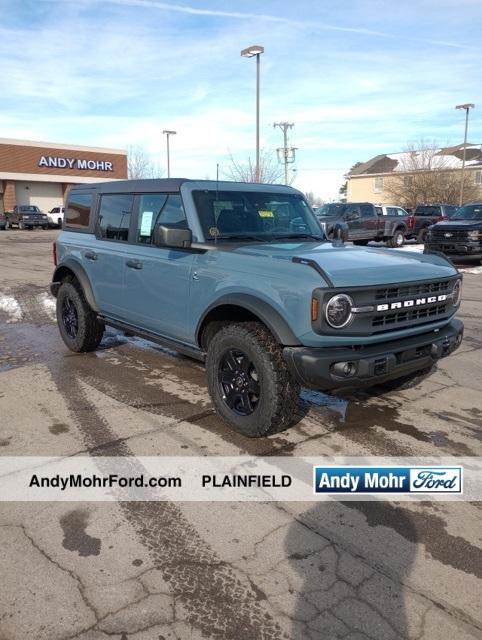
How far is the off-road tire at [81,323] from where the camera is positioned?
598cm

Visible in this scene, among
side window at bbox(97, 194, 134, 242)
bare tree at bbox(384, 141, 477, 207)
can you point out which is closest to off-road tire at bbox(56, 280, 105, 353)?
side window at bbox(97, 194, 134, 242)

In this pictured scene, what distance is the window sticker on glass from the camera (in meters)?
4.93

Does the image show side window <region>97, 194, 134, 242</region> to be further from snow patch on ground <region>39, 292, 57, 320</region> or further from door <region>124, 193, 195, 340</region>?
snow patch on ground <region>39, 292, 57, 320</region>

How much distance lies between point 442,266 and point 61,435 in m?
3.25

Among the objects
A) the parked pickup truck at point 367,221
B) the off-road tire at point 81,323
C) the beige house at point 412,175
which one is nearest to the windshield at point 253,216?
the off-road tire at point 81,323

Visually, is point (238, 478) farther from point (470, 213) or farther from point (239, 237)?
point (470, 213)

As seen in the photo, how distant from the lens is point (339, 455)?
3.66 m

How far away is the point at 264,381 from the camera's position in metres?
3.63

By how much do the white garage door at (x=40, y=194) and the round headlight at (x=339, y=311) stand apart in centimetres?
4705

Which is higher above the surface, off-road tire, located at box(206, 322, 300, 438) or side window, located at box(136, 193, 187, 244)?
side window, located at box(136, 193, 187, 244)

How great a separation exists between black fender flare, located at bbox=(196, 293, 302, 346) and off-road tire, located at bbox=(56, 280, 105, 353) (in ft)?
8.50

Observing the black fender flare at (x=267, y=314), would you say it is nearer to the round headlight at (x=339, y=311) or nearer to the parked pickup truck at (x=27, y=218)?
the round headlight at (x=339, y=311)

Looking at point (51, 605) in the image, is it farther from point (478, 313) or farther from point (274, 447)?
point (478, 313)

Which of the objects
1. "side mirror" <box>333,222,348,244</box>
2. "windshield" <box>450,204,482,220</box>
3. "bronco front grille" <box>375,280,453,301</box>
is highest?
"windshield" <box>450,204,482,220</box>
